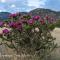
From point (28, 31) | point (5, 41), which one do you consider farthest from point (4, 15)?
point (28, 31)

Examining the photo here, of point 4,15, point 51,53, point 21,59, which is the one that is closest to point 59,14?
point 4,15

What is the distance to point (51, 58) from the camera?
16.3 ft

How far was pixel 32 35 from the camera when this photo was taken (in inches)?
190

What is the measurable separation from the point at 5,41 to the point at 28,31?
0.63 metres

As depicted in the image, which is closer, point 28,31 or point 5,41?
point 28,31

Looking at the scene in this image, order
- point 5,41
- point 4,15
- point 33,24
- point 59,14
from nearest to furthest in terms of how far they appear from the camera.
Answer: point 33,24 < point 5,41 < point 4,15 < point 59,14

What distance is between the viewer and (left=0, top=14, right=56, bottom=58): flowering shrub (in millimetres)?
4727

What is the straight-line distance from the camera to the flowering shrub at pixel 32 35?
4.73 meters

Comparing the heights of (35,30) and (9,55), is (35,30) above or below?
above

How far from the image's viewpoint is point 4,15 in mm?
5957

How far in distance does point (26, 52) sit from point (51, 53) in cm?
49

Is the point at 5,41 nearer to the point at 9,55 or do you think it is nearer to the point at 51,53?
the point at 9,55

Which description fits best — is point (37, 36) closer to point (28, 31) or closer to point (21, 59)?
point (28, 31)

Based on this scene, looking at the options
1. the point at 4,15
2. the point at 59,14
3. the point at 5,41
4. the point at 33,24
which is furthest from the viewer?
the point at 59,14
